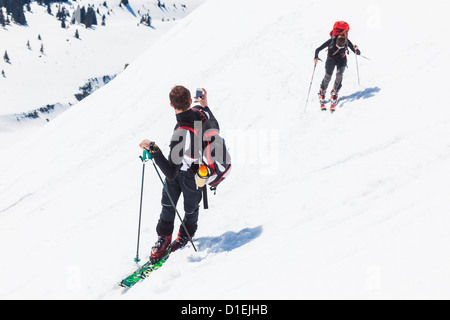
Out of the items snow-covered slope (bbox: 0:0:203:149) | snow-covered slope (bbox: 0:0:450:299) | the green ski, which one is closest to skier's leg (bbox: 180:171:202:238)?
snow-covered slope (bbox: 0:0:450:299)

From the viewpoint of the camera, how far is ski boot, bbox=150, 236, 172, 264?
5.38 meters

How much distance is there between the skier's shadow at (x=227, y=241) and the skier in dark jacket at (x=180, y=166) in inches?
12.7

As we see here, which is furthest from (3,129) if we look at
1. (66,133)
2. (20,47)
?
(66,133)

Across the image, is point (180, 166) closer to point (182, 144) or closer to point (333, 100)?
point (182, 144)

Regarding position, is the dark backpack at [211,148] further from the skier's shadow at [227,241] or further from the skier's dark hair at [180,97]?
the skier's shadow at [227,241]

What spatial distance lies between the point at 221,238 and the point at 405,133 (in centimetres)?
450

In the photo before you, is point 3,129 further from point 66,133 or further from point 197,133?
point 197,133

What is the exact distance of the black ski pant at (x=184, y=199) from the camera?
4.93 meters

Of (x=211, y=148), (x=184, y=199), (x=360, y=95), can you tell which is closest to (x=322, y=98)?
(x=360, y=95)

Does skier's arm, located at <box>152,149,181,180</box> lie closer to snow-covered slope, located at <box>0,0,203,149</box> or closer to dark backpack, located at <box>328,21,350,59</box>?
dark backpack, located at <box>328,21,350,59</box>

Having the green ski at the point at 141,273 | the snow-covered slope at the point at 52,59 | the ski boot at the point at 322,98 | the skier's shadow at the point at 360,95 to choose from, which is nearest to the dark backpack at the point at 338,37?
the ski boot at the point at 322,98

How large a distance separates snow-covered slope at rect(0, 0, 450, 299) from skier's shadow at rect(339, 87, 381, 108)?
0.20 ft

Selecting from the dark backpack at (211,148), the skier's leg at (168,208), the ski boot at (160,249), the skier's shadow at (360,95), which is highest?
the skier's shadow at (360,95)

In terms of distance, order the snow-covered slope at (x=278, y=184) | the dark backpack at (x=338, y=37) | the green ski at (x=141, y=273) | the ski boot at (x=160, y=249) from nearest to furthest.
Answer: the snow-covered slope at (x=278, y=184) → the green ski at (x=141, y=273) → the ski boot at (x=160, y=249) → the dark backpack at (x=338, y=37)
